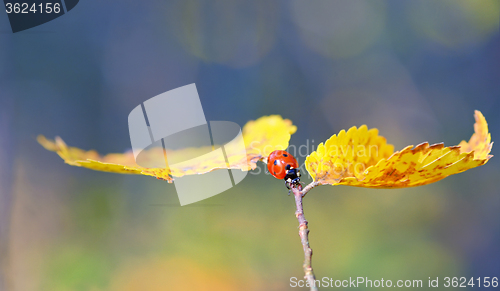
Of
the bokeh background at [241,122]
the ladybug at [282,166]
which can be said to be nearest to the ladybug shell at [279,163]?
the ladybug at [282,166]

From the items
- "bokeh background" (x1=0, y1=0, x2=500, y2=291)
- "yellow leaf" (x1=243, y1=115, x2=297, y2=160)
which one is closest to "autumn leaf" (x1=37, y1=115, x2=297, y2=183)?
"yellow leaf" (x1=243, y1=115, x2=297, y2=160)

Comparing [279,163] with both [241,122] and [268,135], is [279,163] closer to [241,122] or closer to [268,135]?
[268,135]

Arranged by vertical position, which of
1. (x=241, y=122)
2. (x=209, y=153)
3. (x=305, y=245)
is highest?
(x=241, y=122)

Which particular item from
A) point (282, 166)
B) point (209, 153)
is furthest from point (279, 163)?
point (209, 153)

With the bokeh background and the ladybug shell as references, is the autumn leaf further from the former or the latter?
the bokeh background

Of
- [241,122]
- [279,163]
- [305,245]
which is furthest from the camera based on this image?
[241,122]

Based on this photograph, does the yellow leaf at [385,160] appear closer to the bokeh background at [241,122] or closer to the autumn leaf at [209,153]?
the autumn leaf at [209,153]

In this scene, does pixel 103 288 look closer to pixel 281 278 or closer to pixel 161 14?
pixel 281 278

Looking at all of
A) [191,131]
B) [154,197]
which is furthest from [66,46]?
[191,131]
